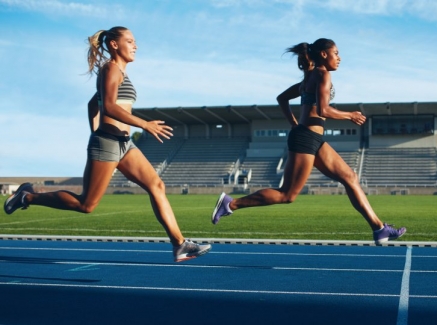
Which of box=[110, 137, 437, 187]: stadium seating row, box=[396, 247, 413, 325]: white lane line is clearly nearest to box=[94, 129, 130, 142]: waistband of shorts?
box=[396, 247, 413, 325]: white lane line

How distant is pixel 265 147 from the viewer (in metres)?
58.3

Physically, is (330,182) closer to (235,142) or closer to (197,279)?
(235,142)

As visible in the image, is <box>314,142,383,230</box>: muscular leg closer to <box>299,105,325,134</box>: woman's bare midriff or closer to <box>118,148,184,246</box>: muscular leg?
<box>299,105,325,134</box>: woman's bare midriff

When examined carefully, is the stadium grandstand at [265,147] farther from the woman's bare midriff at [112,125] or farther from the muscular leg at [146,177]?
the woman's bare midriff at [112,125]

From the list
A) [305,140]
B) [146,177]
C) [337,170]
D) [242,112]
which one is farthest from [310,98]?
[242,112]

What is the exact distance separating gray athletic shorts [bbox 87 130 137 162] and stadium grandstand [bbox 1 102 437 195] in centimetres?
4162

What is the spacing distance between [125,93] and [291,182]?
175cm

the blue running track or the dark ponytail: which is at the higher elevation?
the dark ponytail

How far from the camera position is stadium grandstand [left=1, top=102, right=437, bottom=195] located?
5125 centimetres

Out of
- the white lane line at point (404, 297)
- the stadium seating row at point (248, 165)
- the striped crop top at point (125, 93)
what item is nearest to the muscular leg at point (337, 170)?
the white lane line at point (404, 297)

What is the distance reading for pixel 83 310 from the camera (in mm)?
4504

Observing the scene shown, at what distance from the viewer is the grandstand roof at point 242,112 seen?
5338cm

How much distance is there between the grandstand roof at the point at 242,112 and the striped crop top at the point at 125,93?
4661cm

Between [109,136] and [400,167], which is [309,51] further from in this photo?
[400,167]
